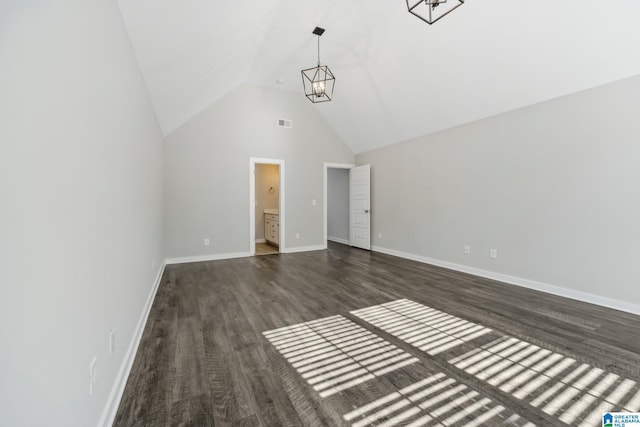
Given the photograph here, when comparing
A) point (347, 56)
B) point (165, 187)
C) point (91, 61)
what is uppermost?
point (347, 56)

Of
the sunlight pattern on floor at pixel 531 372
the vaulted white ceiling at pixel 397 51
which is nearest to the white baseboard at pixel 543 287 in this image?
the sunlight pattern on floor at pixel 531 372

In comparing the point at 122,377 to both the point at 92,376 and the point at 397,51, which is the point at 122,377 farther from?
the point at 397,51

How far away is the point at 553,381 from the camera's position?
177cm

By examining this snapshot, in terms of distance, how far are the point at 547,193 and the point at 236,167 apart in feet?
16.5

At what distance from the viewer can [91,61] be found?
1276 mm

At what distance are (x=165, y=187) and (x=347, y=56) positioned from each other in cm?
386

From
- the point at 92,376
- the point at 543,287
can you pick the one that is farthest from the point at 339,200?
the point at 92,376

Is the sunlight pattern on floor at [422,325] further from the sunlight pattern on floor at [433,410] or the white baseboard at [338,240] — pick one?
the white baseboard at [338,240]

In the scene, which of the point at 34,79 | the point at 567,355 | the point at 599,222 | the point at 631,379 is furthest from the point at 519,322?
the point at 34,79

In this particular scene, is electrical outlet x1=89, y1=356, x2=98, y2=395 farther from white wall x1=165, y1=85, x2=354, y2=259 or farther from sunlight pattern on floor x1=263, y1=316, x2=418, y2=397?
white wall x1=165, y1=85, x2=354, y2=259

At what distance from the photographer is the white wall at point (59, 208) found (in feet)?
2.21

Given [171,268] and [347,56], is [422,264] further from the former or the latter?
[171,268]

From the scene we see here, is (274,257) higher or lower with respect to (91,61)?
lower

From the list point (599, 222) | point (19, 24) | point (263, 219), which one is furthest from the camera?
point (263, 219)
